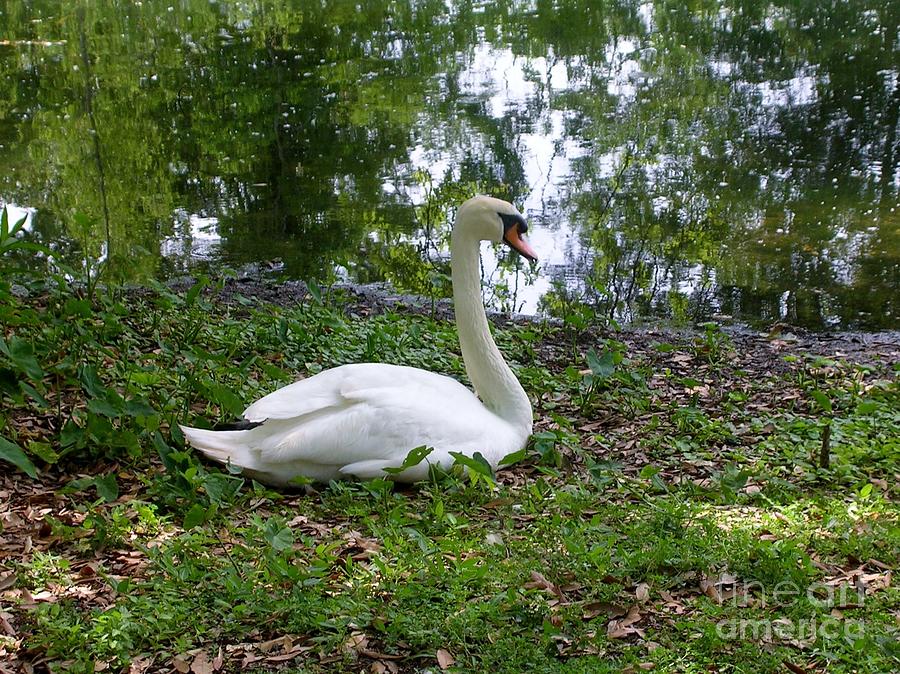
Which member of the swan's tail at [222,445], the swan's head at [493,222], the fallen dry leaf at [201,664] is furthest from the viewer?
the swan's head at [493,222]

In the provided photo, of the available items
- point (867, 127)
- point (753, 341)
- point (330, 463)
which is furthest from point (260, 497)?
point (867, 127)

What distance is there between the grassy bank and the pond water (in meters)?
1.30

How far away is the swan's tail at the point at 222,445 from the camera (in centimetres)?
478

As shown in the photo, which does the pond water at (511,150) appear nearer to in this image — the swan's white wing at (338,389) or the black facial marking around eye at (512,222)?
the swan's white wing at (338,389)

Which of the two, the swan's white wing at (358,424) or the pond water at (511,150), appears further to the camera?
the pond water at (511,150)

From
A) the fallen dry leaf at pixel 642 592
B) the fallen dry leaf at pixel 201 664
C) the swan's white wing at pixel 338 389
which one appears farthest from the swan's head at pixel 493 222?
the fallen dry leaf at pixel 201 664

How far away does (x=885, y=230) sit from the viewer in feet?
30.9

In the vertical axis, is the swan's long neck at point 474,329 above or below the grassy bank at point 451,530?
above

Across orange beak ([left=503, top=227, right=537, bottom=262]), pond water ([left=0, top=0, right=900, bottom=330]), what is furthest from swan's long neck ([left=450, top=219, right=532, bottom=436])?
pond water ([left=0, top=0, right=900, bottom=330])

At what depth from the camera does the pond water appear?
352 inches

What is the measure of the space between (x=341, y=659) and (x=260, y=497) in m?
1.44

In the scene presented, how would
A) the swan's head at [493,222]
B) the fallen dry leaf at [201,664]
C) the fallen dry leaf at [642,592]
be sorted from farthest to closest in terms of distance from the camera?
the swan's head at [493,222] → the fallen dry leaf at [642,592] → the fallen dry leaf at [201,664]

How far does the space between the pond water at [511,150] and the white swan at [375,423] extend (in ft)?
5.79

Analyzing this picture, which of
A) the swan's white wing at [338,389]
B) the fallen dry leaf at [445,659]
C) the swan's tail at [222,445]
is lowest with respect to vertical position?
the fallen dry leaf at [445,659]
